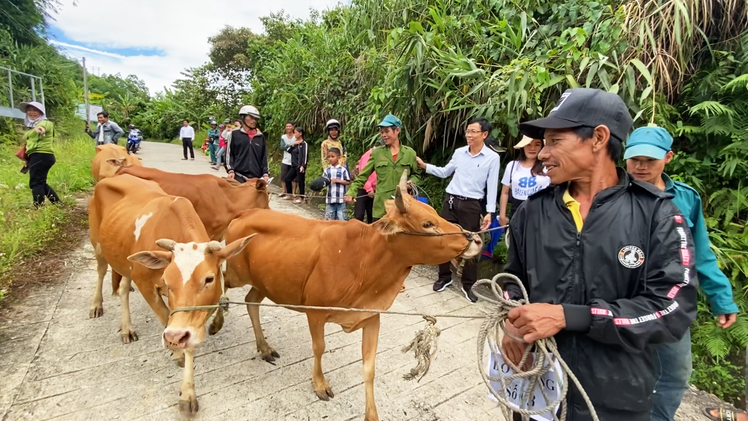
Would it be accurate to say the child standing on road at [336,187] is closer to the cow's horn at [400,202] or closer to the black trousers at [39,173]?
the cow's horn at [400,202]

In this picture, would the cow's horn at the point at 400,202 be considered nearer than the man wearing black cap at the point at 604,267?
No

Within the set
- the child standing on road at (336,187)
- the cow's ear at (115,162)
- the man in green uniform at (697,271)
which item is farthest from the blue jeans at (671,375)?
the cow's ear at (115,162)

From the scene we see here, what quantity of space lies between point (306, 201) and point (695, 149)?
24.7 ft

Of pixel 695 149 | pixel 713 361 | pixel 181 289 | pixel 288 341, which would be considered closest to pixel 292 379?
pixel 288 341

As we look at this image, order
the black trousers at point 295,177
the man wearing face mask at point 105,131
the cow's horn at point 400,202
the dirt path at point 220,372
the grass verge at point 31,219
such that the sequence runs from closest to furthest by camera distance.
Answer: the cow's horn at point 400,202 → the dirt path at point 220,372 → the grass verge at point 31,219 → the black trousers at point 295,177 → the man wearing face mask at point 105,131

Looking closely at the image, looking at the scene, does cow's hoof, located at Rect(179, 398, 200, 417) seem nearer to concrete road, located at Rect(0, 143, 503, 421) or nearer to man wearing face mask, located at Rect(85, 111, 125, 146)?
concrete road, located at Rect(0, 143, 503, 421)

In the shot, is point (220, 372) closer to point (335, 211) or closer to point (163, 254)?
point (163, 254)

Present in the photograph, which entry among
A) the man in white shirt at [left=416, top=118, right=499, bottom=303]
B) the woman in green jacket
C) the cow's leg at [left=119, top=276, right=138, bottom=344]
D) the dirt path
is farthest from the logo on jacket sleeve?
the woman in green jacket

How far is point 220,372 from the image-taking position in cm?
307

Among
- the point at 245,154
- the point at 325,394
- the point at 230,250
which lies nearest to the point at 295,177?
the point at 245,154

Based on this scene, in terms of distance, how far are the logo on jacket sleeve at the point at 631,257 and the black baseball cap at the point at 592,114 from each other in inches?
15.2

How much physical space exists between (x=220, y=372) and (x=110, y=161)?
159 inches

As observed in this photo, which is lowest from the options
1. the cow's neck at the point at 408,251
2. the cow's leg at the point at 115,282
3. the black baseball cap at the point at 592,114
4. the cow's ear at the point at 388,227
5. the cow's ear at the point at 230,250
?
the cow's leg at the point at 115,282

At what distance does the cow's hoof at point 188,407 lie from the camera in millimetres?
2582
